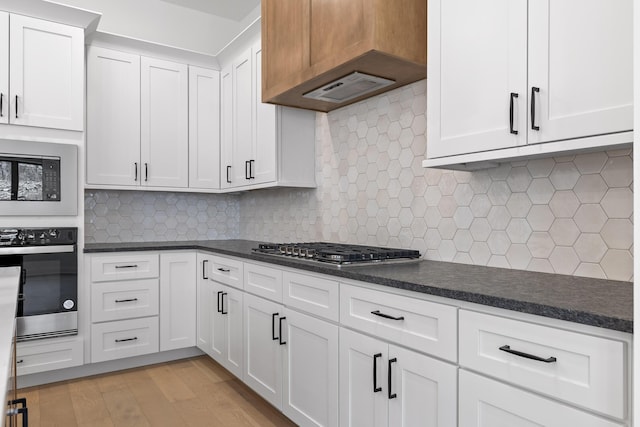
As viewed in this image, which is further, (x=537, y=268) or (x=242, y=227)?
(x=242, y=227)

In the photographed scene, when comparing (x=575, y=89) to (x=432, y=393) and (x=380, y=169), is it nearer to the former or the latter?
(x=432, y=393)

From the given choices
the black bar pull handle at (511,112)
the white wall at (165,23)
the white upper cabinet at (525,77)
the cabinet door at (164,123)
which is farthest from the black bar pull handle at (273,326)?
the white wall at (165,23)

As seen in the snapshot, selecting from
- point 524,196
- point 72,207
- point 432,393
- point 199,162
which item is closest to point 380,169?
point 524,196

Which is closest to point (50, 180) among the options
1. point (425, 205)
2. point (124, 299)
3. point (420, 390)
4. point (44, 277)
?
point (44, 277)

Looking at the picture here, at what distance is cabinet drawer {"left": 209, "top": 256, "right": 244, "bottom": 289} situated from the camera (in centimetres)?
Answer: 279

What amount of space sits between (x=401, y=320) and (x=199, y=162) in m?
2.61

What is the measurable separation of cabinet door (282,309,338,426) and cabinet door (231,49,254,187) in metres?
1.49

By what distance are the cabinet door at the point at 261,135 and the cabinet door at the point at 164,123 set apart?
73 centimetres

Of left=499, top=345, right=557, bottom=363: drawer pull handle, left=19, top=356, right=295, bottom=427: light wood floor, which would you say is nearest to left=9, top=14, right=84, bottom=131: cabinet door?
left=19, top=356, right=295, bottom=427: light wood floor

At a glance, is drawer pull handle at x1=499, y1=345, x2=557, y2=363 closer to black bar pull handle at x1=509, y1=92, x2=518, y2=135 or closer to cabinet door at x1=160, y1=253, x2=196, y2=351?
black bar pull handle at x1=509, y1=92, x2=518, y2=135

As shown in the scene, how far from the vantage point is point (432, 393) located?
1.49 m

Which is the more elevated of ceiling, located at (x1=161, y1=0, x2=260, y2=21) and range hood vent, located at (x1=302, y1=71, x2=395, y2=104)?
ceiling, located at (x1=161, y1=0, x2=260, y2=21)

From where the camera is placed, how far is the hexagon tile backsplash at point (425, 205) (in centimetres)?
164

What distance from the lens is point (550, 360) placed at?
1150mm
